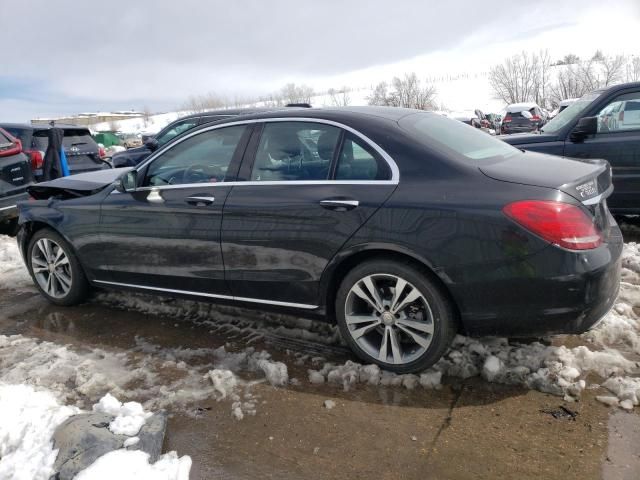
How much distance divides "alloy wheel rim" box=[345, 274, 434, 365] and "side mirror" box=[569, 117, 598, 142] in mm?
3823

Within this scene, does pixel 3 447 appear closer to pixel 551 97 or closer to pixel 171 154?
pixel 171 154

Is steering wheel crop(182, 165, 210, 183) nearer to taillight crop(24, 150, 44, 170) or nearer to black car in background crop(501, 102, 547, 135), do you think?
taillight crop(24, 150, 44, 170)

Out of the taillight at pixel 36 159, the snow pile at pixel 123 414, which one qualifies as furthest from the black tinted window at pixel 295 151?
the taillight at pixel 36 159

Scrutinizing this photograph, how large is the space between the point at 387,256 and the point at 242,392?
122cm

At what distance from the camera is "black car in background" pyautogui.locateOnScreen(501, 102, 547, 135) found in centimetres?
2230

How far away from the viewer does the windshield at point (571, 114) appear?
594cm

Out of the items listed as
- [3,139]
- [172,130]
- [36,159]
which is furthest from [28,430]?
[172,130]

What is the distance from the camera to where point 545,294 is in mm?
2689

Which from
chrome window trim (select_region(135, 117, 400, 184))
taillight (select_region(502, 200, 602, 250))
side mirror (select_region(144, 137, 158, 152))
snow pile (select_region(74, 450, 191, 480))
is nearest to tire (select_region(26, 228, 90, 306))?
chrome window trim (select_region(135, 117, 400, 184))

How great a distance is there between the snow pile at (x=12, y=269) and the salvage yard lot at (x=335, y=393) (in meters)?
1.43

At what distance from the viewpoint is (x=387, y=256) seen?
306 centimetres

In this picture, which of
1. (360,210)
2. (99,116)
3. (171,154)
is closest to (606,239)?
(360,210)

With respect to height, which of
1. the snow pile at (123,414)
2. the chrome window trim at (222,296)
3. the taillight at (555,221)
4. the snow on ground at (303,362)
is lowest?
the snow on ground at (303,362)

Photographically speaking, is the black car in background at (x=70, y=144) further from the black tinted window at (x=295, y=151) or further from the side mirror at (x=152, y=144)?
the black tinted window at (x=295, y=151)
